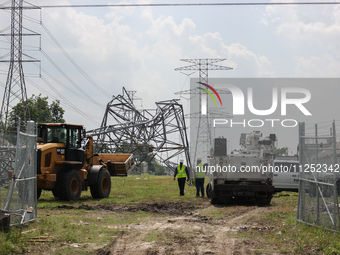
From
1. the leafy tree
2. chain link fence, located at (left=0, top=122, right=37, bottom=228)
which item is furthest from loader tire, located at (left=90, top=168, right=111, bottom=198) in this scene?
the leafy tree

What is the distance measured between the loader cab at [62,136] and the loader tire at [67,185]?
75 centimetres

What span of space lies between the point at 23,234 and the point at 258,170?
9834 mm

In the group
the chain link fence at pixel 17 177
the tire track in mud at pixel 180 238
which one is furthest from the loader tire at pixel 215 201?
the chain link fence at pixel 17 177

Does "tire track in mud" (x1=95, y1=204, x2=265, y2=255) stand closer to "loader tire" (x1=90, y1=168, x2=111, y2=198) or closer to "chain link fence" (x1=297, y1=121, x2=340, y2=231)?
"chain link fence" (x1=297, y1=121, x2=340, y2=231)

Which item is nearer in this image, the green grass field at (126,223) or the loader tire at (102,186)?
the green grass field at (126,223)

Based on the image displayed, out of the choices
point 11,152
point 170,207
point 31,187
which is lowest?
point 170,207

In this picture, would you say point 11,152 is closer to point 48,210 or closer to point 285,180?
point 48,210

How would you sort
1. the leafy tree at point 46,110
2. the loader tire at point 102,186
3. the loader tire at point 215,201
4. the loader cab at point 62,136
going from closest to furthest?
the loader tire at point 215,201, the loader cab at point 62,136, the loader tire at point 102,186, the leafy tree at point 46,110

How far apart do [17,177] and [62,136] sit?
26.2ft

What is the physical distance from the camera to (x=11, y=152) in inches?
421

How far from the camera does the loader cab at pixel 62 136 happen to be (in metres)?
18.1

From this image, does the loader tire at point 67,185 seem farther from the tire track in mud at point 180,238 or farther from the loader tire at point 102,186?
the tire track in mud at point 180,238

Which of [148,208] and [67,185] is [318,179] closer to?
[148,208]

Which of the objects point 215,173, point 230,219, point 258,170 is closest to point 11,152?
point 230,219
